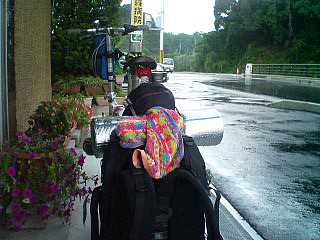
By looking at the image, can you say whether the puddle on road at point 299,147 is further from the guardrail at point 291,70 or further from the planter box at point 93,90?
the guardrail at point 291,70

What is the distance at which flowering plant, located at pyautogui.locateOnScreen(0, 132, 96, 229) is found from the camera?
335cm

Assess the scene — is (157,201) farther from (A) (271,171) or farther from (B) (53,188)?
(A) (271,171)

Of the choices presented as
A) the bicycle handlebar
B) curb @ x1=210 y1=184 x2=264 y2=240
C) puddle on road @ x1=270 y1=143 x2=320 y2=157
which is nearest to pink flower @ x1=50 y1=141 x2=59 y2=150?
the bicycle handlebar

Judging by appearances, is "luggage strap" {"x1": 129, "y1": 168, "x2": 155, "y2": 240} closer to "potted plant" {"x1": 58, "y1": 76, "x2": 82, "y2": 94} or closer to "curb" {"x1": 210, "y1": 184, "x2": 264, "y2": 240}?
"curb" {"x1": 210, "y1": 184, "x2": 264, "y2": 240}

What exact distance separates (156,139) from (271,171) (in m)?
4.30

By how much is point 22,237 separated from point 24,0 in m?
2.97

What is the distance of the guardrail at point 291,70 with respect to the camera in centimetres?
3253

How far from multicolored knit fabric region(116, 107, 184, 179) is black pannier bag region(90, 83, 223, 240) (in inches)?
1.6

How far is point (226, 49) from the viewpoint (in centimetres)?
5678

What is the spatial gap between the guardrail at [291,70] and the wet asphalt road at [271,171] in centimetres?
2236

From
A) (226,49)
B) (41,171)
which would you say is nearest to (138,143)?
(41,171)

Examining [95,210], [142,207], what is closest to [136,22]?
[95,210]

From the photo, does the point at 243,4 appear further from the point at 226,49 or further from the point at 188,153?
the point at 188,153

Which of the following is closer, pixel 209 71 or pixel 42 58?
pixel 42 58
